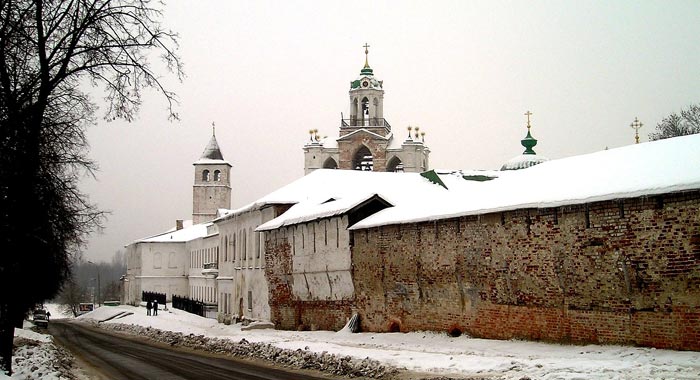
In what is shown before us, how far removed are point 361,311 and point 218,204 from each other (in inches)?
2689

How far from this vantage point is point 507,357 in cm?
1480

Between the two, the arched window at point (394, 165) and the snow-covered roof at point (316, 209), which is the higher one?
the arched window at point (394, 165)

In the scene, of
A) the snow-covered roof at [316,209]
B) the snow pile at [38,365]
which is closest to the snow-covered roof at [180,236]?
the snow-covered roof at [316,209]

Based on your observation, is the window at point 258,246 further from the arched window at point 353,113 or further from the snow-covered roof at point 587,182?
the arched window at point 353,113

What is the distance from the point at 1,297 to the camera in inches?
526

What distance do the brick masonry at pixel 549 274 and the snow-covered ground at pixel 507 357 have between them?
1.48 feet

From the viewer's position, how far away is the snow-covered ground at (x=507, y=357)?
38.6 feet

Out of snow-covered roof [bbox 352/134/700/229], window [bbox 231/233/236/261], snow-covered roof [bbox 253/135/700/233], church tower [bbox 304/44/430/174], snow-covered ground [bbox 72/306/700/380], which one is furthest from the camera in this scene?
church tower [bbox 304/44/430/174]

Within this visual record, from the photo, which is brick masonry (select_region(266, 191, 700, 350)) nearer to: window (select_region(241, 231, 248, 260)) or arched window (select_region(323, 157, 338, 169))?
window (select_region(241, 231, 248, 260))

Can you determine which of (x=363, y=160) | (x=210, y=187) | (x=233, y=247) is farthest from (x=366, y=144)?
(x=210, y=187)

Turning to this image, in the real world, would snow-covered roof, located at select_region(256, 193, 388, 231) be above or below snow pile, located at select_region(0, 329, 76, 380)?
above

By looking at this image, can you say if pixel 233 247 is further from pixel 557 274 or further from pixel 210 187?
pixel 210 187

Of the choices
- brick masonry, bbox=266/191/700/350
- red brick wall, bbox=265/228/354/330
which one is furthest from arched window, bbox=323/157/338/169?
brick masonry, bbox=266/191/700/350

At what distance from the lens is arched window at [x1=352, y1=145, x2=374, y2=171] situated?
2587 inches
